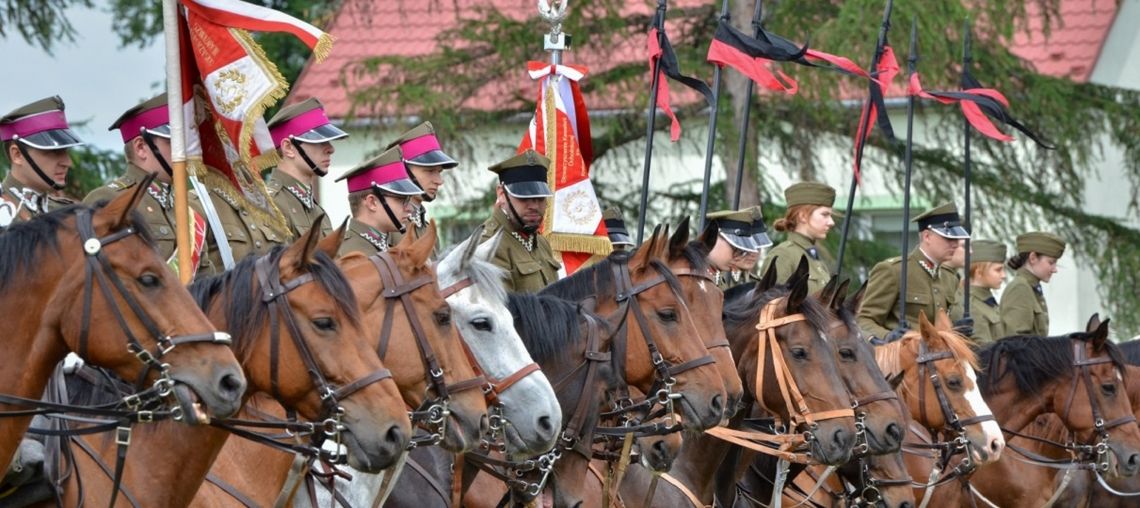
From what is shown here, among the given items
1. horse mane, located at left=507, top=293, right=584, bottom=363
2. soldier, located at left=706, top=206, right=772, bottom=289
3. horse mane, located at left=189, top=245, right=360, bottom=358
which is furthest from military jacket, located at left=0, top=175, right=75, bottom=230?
soldier, located at left=706, top=206, right=772, bottom=289

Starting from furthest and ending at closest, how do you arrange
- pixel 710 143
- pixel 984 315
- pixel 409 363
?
pixel 984 315
pixel 710 143
pixel 409 363

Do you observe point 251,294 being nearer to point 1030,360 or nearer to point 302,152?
point 302,152

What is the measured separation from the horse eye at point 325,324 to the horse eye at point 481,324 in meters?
1.04

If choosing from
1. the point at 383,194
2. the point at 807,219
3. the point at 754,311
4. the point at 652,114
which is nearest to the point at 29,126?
the point at 383,194

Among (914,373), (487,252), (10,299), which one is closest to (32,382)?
(10,299)

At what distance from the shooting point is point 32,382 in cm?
608

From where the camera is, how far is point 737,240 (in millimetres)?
11766

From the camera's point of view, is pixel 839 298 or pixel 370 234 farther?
pixel 839 298

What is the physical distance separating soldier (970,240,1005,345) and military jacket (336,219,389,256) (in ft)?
23.2

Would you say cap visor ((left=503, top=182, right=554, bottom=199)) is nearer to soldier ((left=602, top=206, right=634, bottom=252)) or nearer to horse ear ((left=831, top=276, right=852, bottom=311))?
horse ear ((left=831, top=276, right=852, bottom=311))

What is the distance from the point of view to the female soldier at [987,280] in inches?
597

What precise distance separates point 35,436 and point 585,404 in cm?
285

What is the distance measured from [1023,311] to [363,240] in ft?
25.1

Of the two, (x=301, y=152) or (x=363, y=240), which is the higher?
(x=301, y=152)
